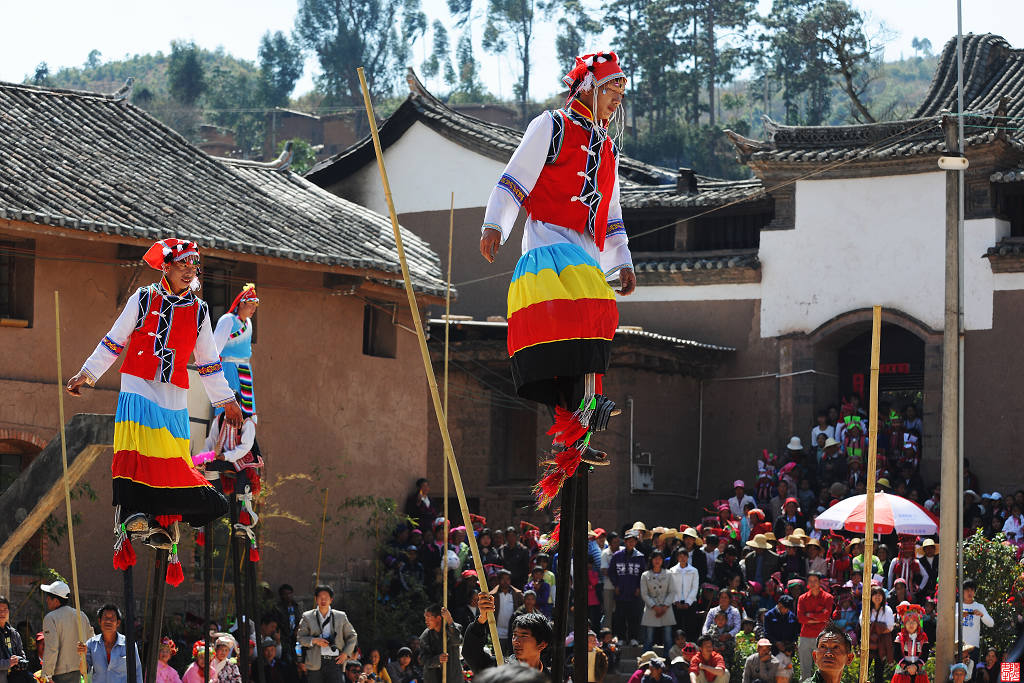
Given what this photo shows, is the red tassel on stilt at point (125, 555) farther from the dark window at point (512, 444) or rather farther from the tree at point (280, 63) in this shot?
the tree at point (280, 63)

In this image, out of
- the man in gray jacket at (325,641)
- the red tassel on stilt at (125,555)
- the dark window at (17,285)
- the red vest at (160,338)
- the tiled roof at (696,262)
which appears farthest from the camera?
the tiled roof at (696,262)

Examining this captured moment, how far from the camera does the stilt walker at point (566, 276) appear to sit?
20.3 feet

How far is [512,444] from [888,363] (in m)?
5.63

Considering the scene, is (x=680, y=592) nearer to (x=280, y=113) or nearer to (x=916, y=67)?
(x=280, y=113)

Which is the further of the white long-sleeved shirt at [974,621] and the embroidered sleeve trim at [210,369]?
the white long-sleeved shirt at [974,621]

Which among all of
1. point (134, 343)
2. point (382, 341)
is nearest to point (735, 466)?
point (382, 341)

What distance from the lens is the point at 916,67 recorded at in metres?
97.1

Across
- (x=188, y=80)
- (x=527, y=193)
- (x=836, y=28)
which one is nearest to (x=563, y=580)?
(x=527, y=193)

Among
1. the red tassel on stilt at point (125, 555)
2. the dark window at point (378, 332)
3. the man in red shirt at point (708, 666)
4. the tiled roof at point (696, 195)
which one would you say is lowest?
the man in red shirt at point (708, 666)

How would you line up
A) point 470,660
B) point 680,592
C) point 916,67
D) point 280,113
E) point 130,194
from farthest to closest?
point 916,67 < point 280,113 < point 130,194 < point 680,592 < point 470,660

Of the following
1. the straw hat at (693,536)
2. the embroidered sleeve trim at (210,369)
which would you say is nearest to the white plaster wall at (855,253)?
the straw hat at (693,536)

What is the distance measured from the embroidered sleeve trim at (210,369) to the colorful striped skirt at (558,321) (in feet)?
10.9

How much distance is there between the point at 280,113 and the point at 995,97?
3728cm

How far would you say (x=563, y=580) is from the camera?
6.14 m
